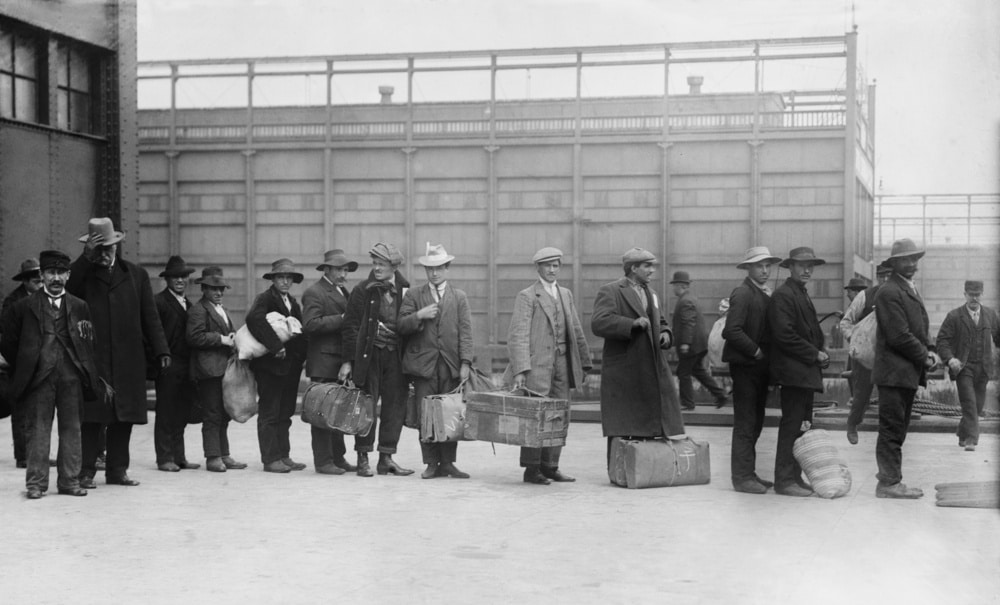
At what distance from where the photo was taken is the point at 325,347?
10375mm

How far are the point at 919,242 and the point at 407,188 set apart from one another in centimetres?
1759

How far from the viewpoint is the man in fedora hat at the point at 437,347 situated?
992cm

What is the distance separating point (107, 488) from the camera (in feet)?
30.3

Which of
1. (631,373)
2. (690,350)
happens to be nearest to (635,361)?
(631,373)

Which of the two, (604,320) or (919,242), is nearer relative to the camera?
(604,320)

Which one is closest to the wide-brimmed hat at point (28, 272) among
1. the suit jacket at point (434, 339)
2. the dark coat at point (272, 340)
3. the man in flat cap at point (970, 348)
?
the dark coat at point (272, 340)

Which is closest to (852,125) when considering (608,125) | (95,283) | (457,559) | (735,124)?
(735,124)

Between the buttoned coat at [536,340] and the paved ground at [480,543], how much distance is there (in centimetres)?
91

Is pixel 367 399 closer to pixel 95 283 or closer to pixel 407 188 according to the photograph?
pixel 95 283

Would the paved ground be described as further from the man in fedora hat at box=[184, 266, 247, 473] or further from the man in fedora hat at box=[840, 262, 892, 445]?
the man in fedora hat at box=[840, 262, 892, 445]

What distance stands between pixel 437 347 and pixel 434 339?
0.25 feet

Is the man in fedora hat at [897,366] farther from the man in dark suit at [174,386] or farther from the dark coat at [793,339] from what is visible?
the man in dark suit at [174,386]

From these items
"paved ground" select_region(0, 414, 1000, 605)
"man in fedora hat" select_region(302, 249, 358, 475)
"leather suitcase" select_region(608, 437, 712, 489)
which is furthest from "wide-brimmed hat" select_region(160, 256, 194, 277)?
"leather suitcase" select_region(608, 437, 712, 489)

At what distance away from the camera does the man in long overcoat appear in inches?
365
